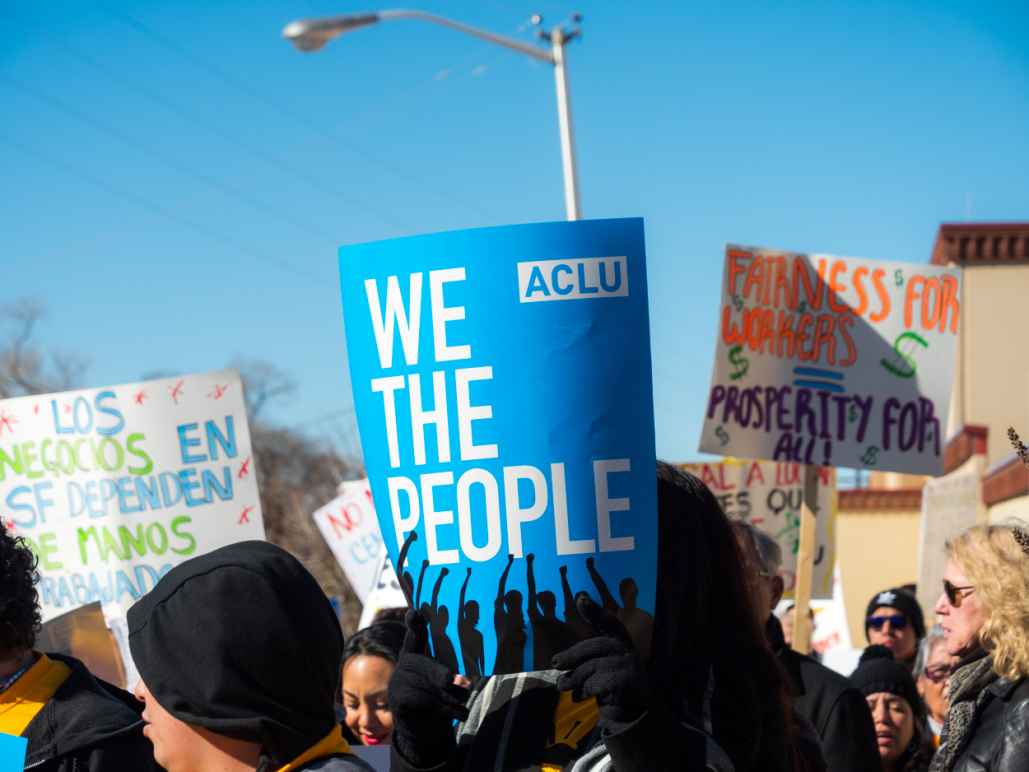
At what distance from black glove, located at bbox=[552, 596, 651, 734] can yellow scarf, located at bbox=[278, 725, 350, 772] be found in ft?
1.25

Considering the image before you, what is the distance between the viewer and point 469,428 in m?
2.53

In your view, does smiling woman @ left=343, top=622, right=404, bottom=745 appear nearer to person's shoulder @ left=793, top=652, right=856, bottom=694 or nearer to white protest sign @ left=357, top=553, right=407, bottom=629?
person's shoulder @ left=793, top=652, right=856, bottom=694

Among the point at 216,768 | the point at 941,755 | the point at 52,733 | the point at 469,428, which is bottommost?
the point at 941,755

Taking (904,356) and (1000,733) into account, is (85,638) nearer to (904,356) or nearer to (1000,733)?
(1000,733)

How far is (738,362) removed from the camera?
7.77m

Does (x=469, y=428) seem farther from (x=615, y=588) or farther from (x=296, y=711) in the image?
(x=296, y=711)

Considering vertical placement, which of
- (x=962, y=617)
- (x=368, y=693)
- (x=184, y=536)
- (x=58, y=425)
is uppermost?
(x=58, y=425)

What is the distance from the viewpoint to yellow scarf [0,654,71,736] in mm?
3119

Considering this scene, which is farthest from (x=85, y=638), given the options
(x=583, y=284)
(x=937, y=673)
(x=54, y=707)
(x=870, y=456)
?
(x=870, y=456)

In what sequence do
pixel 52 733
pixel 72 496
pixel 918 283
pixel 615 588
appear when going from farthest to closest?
pixel 918 283 < pixel 72 496 < pixel 52 733 < pixel 615 588

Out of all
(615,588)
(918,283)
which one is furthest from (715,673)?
(918,283)

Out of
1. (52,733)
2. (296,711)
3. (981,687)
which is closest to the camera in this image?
Answer: (296,711)

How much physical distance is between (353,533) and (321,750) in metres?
7.50

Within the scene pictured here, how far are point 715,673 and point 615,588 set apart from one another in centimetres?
23
